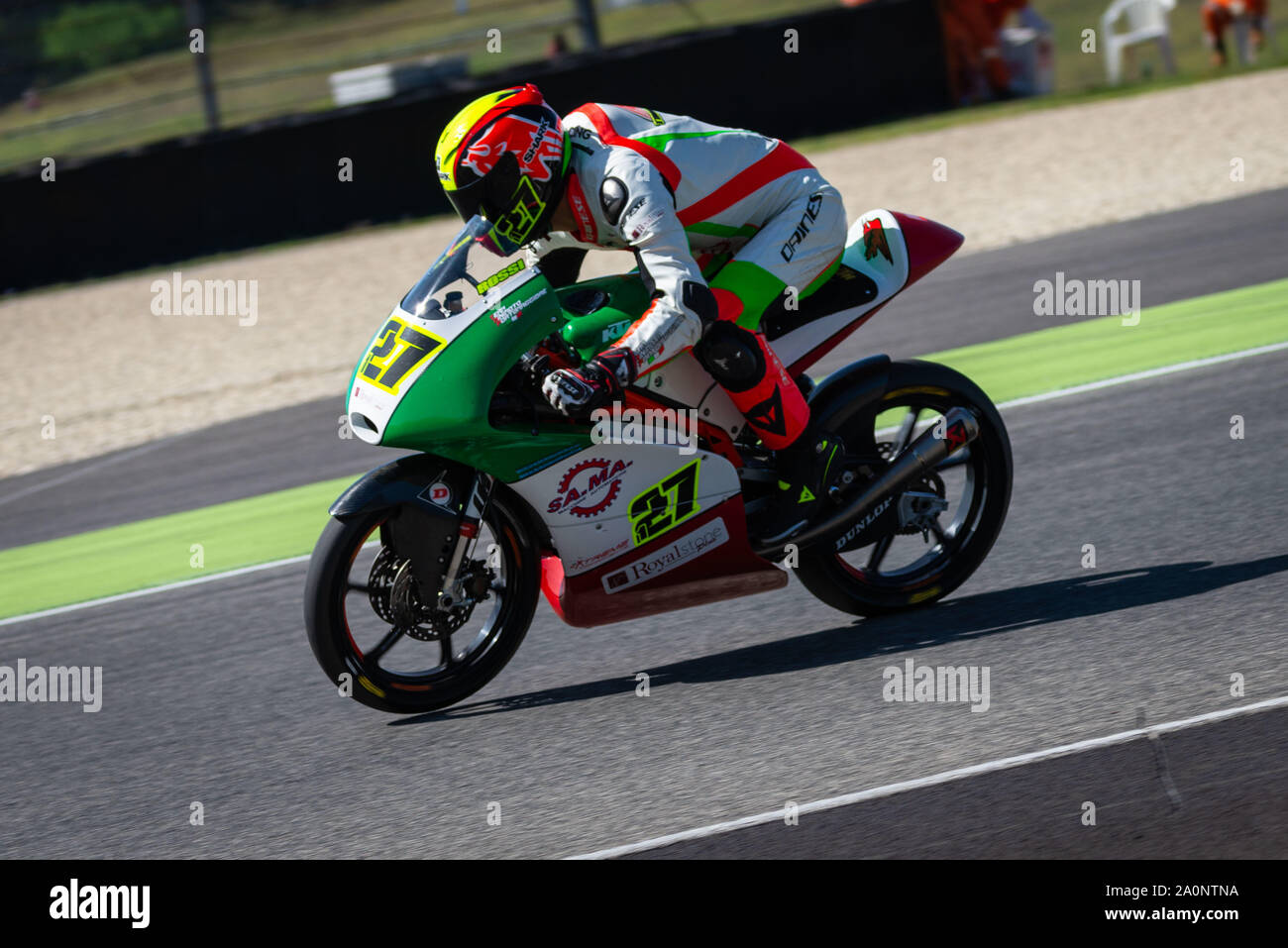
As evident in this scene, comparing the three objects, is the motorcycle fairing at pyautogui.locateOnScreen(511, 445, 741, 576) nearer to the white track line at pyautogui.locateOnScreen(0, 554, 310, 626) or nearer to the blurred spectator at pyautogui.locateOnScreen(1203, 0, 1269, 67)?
the white track line at pyautogui.locateOnScreen(0, 554, 310, 626)

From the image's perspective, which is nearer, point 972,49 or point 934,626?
point 934,626

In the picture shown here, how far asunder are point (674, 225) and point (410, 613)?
141 centimetres

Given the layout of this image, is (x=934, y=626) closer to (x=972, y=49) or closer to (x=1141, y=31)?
(x=972, y=49)

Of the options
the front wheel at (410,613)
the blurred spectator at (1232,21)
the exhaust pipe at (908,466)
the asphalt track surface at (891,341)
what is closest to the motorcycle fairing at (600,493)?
the front wheel at (410,613)

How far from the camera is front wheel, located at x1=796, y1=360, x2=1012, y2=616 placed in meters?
5.33

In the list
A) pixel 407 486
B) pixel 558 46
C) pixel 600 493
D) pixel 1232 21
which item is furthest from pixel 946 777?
pixel 558 46

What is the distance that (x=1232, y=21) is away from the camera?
2002 centimetres

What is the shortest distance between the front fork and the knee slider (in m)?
0.77

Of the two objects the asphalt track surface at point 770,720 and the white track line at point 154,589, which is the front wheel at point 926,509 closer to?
the asphalt track surface at point 770,720

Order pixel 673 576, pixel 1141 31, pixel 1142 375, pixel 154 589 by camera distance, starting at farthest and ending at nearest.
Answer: pixel 1141 31 → pixel 1142 375 → pixel 154 589 → pixel 673 576

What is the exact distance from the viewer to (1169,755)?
3.94 meters

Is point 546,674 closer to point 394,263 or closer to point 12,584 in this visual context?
point 12,584

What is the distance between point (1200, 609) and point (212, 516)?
5452mm
